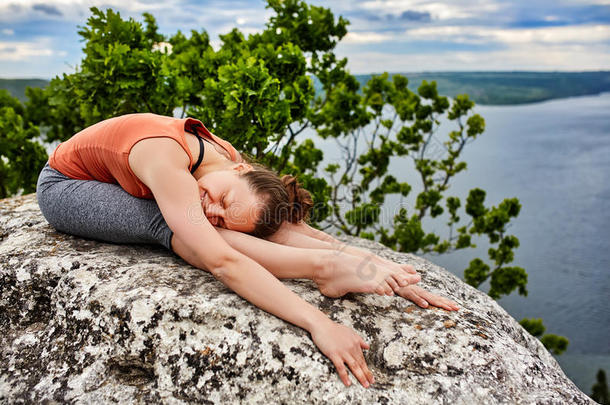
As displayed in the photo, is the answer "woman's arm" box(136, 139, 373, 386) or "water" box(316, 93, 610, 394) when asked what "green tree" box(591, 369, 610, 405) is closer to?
"water" box(316, 93, 610, 394)

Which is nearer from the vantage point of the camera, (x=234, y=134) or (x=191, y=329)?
(x=191, y=329)

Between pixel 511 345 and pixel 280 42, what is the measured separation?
5.38 m

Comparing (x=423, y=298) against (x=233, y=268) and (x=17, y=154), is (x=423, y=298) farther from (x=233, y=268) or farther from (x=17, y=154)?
(x=17, y=154)

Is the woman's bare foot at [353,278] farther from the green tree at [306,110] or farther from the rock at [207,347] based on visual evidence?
the green tree at [306,110]

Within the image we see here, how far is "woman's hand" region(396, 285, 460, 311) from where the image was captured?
99.7 inches

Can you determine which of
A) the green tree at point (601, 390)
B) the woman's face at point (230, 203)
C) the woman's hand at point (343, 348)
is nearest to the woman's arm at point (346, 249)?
the woman's face at point (230, 203)

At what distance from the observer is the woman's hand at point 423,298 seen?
8.30 feet

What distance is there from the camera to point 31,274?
257 cm

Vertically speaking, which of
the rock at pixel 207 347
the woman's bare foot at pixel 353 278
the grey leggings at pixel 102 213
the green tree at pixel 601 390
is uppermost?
the grey leggings at pixel 102 213

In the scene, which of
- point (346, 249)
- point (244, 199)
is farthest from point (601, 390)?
point (244, 199)

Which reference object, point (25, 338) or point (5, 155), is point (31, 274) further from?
point (5, 155)

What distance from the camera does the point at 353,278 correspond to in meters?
2.42

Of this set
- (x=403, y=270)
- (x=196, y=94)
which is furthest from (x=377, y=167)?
(x=403, y=270)

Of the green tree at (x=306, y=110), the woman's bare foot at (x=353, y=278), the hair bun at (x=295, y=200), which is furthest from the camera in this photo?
the green tree at (x=306, y=110)
